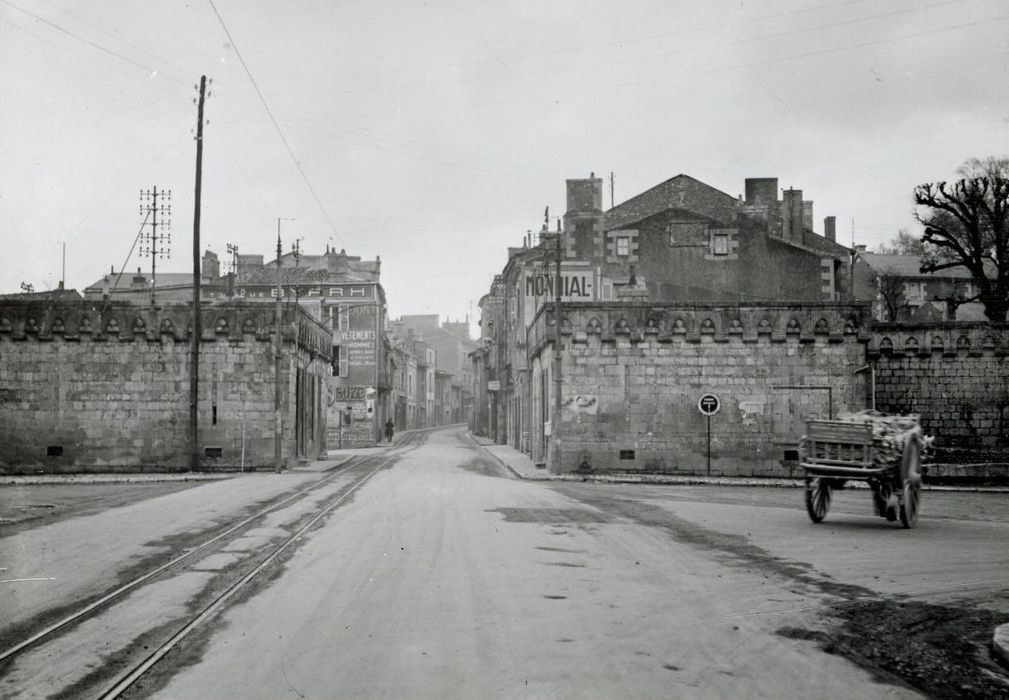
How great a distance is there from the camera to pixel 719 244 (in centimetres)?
3938

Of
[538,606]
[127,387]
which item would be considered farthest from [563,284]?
[538,606]

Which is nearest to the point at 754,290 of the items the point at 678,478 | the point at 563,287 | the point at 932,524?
the point at 563,287

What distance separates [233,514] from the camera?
15.5m

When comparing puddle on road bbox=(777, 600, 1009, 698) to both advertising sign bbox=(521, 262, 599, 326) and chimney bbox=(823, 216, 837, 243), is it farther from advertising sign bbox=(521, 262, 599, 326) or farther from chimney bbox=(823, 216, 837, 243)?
chimney bbox=(823, 216, 837, 243)

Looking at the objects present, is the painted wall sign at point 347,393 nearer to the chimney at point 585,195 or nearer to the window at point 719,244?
the chimney at point 585,195

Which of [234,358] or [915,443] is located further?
[234,358]

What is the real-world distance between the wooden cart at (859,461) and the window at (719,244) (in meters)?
24.9

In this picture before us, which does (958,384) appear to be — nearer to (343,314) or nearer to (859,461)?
(859,461)

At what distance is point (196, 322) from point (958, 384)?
24.3m

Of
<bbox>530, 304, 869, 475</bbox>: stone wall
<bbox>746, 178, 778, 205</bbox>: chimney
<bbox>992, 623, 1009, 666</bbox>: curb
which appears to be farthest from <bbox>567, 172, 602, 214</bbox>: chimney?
<bbox>992, 623, 1009, 666</bbox>: curb

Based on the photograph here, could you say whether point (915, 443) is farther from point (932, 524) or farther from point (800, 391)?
point (800, 391)

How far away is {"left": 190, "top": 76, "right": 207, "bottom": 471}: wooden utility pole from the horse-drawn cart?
20.5 metres

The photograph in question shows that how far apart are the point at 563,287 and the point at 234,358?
14.7 metres

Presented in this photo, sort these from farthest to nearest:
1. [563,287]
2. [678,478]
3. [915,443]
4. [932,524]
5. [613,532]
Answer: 1. [563,287]
2. [678,478]
3. [932,524]
4. [915,443]
5. [613,532]
